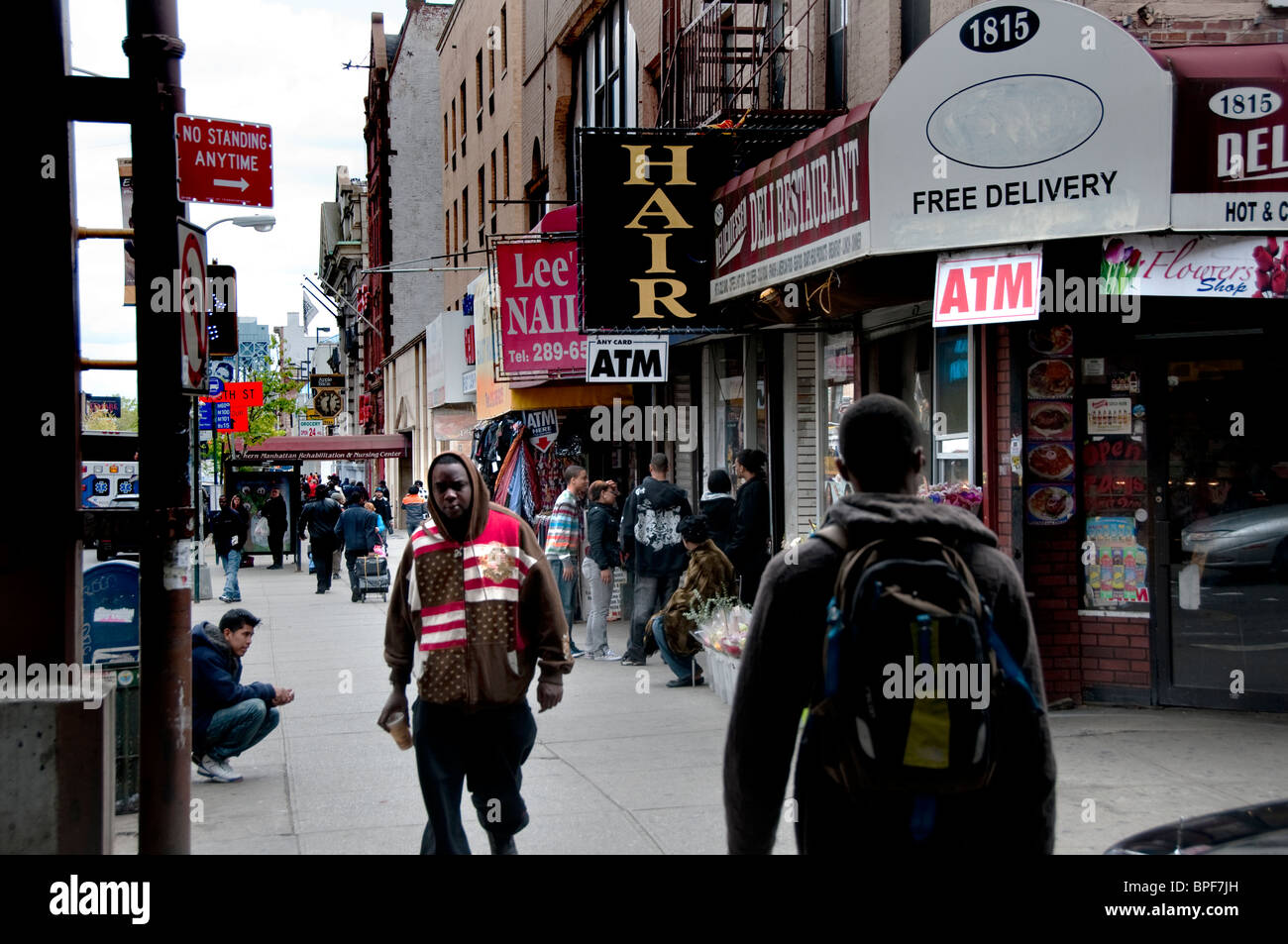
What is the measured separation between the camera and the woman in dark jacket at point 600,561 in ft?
40.4

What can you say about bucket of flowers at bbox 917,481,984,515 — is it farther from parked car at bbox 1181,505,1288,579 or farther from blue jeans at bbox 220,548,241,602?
blue jeans at bbox 220,548,241,602

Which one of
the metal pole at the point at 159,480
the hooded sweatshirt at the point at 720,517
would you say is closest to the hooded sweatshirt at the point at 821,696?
the metal pole at the point at 159,480

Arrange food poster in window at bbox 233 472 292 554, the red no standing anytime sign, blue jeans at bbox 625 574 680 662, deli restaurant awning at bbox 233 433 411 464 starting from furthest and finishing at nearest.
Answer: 1. deli restaurant awning at bbox 233 433 411 464
2. food poster in window at bbox 233 472 292 554
3. blue jeans at bbox 625 574 680 662
4. the red no standing anytime sign

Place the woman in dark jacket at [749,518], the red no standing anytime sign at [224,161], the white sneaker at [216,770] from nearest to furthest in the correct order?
the red no standing anytime sign at [224,161] < the white sneaker at [216,770] < the woman in dark jacket at [749,518]

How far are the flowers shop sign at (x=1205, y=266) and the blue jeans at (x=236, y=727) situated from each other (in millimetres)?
5870

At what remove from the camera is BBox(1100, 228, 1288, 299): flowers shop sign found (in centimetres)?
774

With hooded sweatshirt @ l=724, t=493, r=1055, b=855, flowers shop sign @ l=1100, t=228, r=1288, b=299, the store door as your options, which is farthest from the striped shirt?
hooded sweatshirt @ l=724, t=493, r=1055, b=855

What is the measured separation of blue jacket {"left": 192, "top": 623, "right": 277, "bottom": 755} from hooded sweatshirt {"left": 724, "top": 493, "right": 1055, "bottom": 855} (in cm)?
543

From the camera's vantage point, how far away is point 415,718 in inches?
200

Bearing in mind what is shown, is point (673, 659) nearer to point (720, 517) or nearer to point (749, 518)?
point (749, 518)

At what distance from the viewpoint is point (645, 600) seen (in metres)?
11.8

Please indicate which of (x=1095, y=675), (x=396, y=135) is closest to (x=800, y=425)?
(x=1095, y=675)

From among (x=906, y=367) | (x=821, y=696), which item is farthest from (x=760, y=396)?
(x=821, y=696)

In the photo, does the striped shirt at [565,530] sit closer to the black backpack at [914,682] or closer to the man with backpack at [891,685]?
the man with backpack at [891,685]
